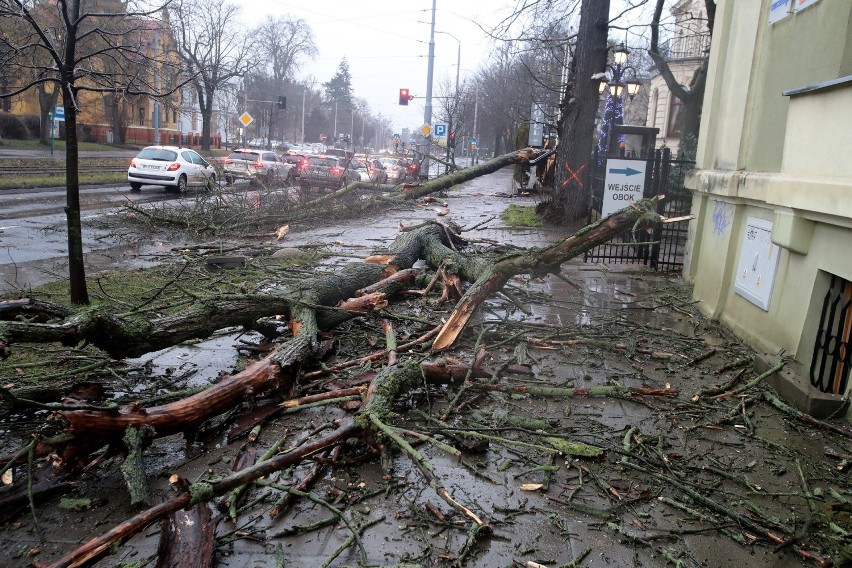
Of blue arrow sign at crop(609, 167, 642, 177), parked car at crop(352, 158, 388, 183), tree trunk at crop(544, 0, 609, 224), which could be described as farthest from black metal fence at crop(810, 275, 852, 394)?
parked car at crop(352, 158, 388, 183)

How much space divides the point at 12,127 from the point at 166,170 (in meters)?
29.6

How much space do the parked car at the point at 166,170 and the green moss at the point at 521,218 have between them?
34.1 feet

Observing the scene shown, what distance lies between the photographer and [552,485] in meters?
3.97

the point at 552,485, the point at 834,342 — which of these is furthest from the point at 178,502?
the point at 834,342

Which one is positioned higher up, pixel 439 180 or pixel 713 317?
pixel 439 180

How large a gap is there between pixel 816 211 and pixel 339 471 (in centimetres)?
431

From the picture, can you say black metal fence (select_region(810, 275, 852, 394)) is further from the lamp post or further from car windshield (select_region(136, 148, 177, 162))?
car windshield (select_region(136, 148, 177, 162))

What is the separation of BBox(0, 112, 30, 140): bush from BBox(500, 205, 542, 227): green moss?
39421 mm

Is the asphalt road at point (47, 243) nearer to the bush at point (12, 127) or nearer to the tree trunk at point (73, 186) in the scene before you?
the tree trunk at point (73, 186)

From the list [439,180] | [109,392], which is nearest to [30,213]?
[439,180]

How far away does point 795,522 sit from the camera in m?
3.65

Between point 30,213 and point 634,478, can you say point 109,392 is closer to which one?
point 634,478

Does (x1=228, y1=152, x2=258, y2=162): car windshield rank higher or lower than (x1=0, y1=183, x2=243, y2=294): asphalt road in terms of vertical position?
higher

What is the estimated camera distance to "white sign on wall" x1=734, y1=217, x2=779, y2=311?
6.43 metres
